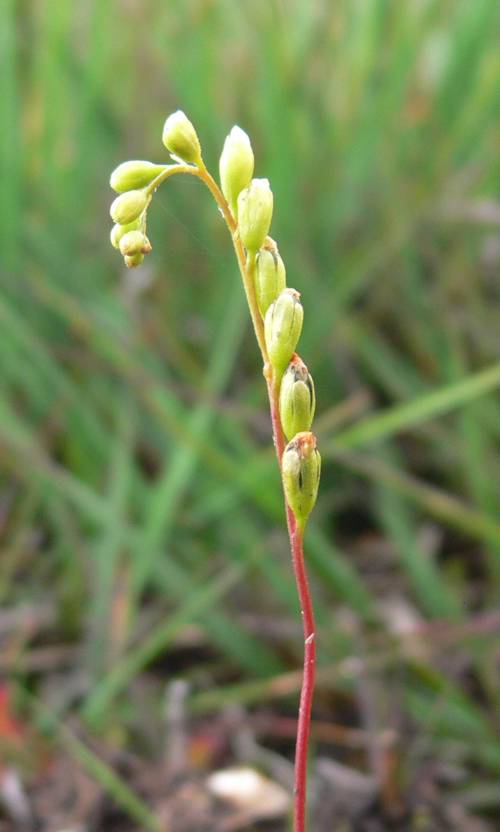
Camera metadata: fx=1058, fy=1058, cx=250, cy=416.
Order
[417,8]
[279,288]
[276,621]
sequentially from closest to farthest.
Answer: [279,288] < [276,621] < [417,8]

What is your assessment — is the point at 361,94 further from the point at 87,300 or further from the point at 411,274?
the point at 87,300

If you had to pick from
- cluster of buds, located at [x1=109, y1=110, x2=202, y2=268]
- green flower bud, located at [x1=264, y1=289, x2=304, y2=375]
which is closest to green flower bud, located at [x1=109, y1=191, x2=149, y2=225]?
cluster of buds, located at [x1=109, y1=110, x2=202, y2=268]

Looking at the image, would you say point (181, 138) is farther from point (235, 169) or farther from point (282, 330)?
point (282, 330)

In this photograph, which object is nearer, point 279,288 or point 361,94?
point 279,288

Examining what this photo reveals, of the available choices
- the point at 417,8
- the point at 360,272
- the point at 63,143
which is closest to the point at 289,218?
the point at 360,272

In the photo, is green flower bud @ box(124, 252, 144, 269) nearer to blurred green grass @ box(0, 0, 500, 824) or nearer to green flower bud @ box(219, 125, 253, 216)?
green flower bud @ box(219, 125, 253, 216)

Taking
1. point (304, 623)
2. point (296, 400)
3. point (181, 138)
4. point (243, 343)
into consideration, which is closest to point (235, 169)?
point (181, 138)

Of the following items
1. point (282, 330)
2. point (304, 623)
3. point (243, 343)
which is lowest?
point (304, 623)
